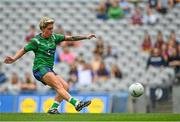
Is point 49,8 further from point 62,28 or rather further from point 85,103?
point 85,103

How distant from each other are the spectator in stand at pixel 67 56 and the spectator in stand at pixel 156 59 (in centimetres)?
302

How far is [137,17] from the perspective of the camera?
24.5 m

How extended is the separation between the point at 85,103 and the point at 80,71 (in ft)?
30.6

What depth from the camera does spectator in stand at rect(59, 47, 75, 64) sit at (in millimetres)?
23844

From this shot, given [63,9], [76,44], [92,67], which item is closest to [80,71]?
[92,67]

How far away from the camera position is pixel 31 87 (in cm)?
2253

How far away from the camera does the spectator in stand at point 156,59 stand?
22.2 metres

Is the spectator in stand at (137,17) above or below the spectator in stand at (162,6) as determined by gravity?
below

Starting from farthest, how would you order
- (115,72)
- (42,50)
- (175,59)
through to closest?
(115,72), (175,59), (42,50)

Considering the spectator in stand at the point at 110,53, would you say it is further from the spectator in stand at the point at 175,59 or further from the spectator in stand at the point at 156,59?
the spectator in stand at the point at 175,59

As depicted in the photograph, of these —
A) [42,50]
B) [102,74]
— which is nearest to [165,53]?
[102,74]

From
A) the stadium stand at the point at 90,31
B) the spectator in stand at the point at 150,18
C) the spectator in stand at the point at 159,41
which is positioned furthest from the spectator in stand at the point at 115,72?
the spectator in stand at the point at 150,18

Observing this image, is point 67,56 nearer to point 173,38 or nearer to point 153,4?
point 153,4

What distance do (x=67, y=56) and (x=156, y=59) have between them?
3.49 meters
